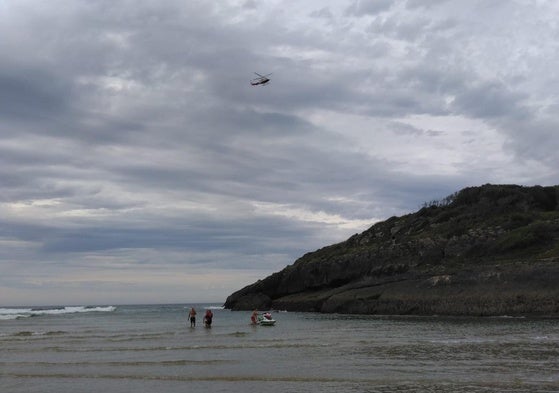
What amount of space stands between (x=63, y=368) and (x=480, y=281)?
54.6 metres

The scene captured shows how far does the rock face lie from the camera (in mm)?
67562

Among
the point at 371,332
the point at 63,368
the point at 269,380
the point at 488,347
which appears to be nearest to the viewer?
the point at 269,380

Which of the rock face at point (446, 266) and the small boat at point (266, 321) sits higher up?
the rock face at point (446, 266)

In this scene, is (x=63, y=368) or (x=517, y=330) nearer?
(x=63, y=368)

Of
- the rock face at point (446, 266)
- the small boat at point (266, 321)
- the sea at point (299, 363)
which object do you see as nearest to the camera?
the sea at point (299, 363)

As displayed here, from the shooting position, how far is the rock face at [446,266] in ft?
222

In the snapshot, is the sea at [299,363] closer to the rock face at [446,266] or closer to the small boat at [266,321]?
the small boat at [266,321]

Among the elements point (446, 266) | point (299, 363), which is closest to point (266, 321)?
point (299, 363)

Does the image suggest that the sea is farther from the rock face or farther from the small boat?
the rock face

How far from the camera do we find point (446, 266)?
87500 mm

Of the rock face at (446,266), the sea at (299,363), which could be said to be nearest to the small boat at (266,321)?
the sea at (299,363)

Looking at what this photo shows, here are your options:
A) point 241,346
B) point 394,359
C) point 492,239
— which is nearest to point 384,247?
point 492,239

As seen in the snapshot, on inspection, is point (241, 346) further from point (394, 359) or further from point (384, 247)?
point (384, 247)

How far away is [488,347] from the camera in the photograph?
33469 mm
